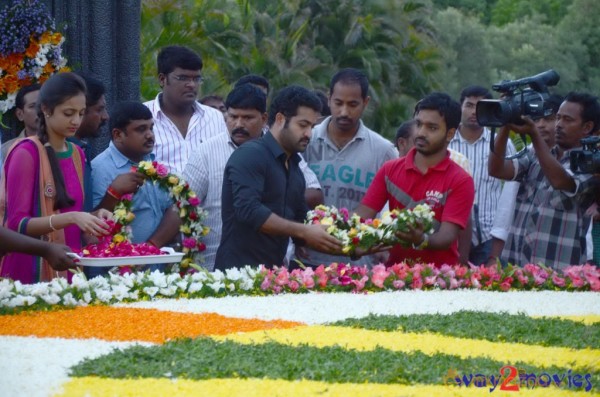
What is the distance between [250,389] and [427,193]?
3.34m

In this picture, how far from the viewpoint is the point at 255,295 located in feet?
20.7

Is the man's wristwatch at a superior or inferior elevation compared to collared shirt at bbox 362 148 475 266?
inferior

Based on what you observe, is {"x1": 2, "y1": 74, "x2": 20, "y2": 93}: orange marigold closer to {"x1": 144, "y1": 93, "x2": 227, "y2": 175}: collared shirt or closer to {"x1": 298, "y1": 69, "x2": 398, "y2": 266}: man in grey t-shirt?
{"x1": 144, "y1": 93, "x2": 227, "y2": 175}: collared shirt

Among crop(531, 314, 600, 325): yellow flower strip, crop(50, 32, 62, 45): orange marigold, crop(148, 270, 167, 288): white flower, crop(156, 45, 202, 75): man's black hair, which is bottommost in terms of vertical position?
crop(531, 314, 600, 325): yellow flower strip

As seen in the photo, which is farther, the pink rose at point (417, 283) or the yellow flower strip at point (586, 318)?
the pink rose at point (417, 283)

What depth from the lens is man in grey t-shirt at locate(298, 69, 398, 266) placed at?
7984 millimetres

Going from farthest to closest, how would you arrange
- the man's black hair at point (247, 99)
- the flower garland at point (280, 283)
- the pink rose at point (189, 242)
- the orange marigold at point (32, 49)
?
the orange marigold at point (32, 49)
the man's black hair at point (247, 99)
the pink rose at point (189, 242)
the flower garland at point (280, 283)

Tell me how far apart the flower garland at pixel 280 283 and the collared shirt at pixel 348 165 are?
1195mm

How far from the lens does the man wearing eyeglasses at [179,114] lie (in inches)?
324

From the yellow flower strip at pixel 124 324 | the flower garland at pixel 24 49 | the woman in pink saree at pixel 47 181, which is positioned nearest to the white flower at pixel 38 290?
the yellow flower strip at pixel 124 324

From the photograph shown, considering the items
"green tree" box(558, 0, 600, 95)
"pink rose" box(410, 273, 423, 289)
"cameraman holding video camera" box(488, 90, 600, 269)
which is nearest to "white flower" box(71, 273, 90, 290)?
"pink rose" box(410, 273, 423, 289)

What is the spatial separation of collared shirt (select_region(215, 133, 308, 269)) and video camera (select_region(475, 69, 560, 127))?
1330 millimetres

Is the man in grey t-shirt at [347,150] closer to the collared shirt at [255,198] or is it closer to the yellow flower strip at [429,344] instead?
the collared shirt at [255,198]

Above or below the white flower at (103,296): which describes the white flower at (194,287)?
above
